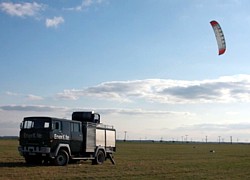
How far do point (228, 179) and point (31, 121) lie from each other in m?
11.5

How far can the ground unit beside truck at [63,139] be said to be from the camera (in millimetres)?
24391

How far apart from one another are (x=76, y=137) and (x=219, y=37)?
10.6 meters

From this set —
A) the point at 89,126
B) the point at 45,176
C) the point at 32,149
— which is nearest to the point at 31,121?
the point at 32,149

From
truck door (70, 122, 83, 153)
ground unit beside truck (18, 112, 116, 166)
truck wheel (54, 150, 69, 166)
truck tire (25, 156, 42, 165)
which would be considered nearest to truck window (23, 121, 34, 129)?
ground unit beside truck (18, 112, 116, 166)

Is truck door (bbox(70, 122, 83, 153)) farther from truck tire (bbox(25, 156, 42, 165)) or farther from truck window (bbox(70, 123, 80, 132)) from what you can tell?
truck tire (bbox(25, 156, 42, 165))

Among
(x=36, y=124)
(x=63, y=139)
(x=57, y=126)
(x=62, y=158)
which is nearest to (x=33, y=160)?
(x=62, y=158)

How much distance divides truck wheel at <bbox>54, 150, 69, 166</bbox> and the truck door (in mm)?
833

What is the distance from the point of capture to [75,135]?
87.3 feet

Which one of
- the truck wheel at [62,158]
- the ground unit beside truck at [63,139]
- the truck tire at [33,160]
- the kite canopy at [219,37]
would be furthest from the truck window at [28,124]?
the kite canopy at [219,37]

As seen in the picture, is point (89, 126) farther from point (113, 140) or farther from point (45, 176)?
point (45, 176)

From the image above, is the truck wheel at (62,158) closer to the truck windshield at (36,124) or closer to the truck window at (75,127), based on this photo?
the truck window at (75,127)

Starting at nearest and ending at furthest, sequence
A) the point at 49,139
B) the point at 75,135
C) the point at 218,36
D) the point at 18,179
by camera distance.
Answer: the point at 18,179 < the point at 218,36 < the point at 49,139 < the point at 75,135

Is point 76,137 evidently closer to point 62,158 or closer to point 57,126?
point 62,158

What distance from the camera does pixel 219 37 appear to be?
21906 millimetres
